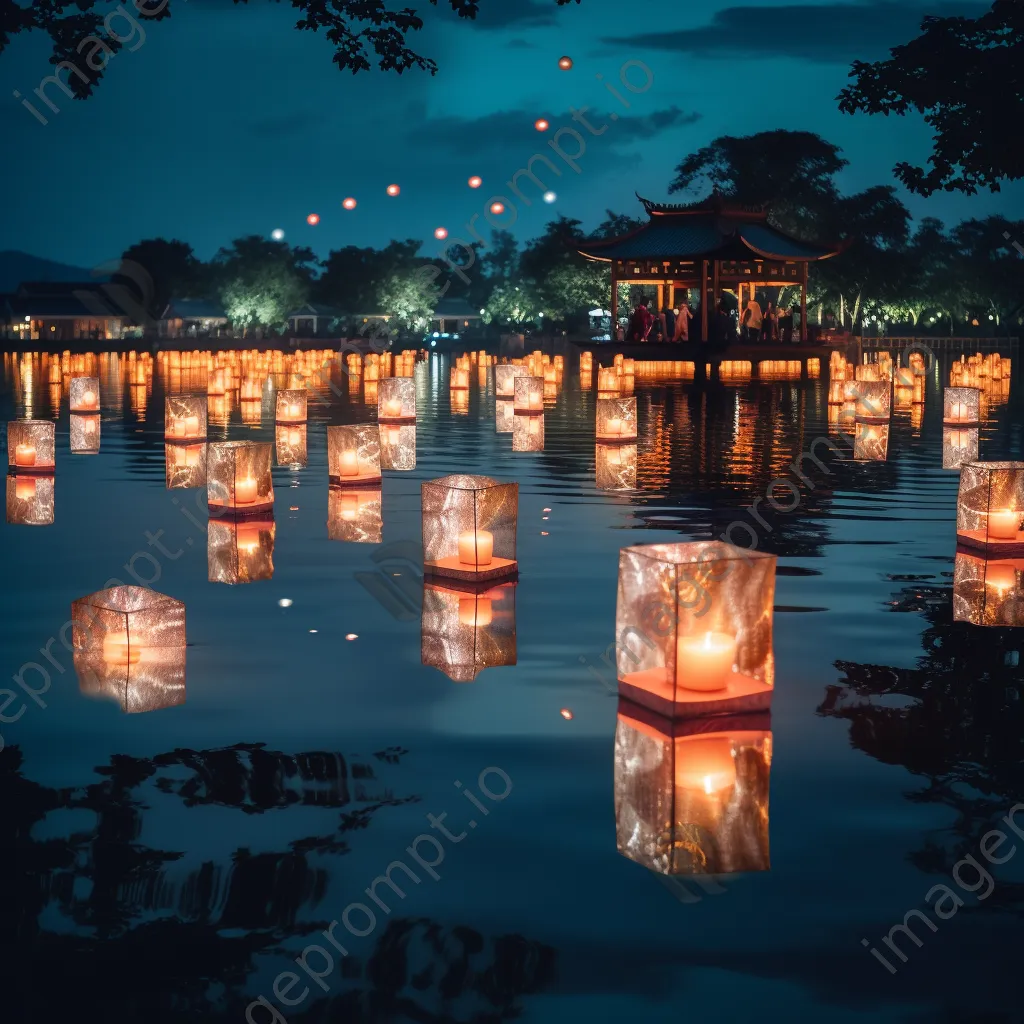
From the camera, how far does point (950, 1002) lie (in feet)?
10.0

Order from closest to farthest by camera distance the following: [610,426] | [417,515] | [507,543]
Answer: [507,543], [417,515], [610,426]

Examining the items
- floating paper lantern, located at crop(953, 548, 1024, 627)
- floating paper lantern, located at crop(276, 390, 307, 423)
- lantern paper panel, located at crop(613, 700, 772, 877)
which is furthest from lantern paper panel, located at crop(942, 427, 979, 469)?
lantern paper panel, located at crop(613, 700, 772, 877)

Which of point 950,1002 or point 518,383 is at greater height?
point 518,383

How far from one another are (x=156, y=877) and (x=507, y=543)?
14.8ft

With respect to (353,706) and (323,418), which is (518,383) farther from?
(353,706)

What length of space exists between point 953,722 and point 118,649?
3285 millimetres

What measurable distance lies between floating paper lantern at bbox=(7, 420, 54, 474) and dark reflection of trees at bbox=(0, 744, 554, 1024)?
30.3ft

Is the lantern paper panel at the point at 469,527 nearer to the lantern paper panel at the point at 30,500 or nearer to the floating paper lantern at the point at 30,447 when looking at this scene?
the lantern paper panel at the point at 30,500

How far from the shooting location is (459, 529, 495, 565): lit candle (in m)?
7.73

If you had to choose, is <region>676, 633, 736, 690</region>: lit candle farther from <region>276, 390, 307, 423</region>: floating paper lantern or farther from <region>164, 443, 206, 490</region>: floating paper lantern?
<region>276, 390, 307, 423</region>: floating paper lantern

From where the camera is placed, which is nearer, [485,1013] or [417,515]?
[485,1013]

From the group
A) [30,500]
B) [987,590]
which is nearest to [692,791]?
[987,590]

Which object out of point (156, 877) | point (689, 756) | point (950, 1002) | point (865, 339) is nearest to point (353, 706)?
point (689, 756)

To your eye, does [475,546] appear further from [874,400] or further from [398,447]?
[874,400]
